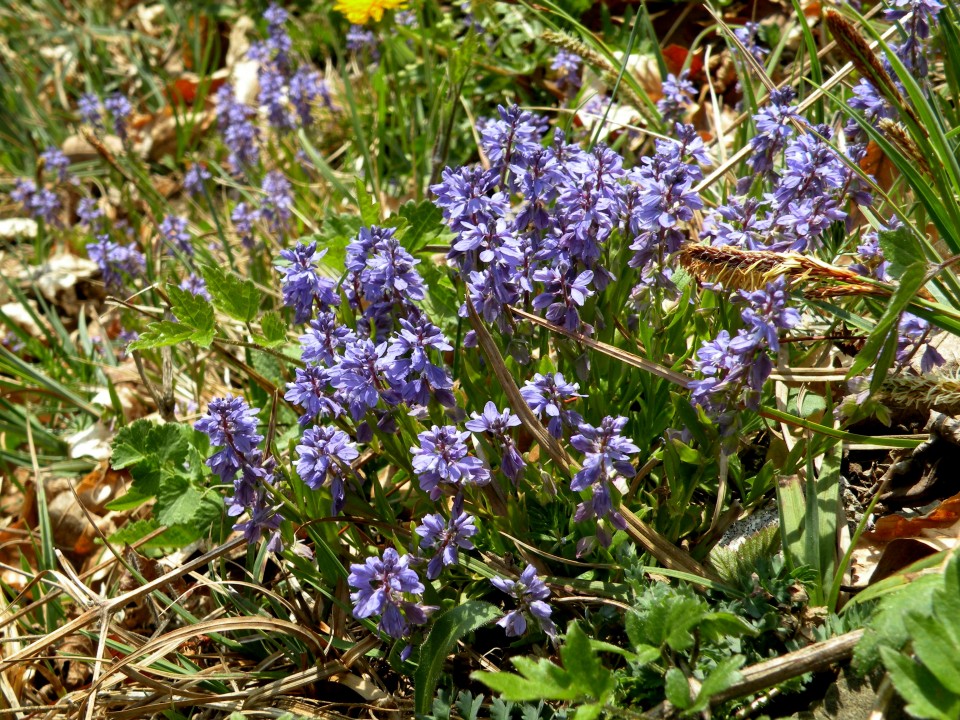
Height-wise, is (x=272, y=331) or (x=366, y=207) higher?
(x=366, y=207)

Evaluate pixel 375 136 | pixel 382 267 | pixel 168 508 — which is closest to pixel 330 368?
pixel 382 267

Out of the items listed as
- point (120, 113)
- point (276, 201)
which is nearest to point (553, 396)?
point (276, 201)

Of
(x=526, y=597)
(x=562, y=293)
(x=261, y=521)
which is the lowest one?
(x=261, y=521)

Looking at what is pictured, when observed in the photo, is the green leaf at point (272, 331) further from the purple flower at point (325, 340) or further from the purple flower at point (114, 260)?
the purple flower at point (114, 260)

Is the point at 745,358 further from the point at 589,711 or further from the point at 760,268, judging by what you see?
the point at 589,711

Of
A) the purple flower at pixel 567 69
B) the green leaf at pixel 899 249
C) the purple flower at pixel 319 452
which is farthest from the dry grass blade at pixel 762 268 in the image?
the purple flower at pixel 567 69

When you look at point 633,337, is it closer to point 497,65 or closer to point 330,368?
point 330,368
